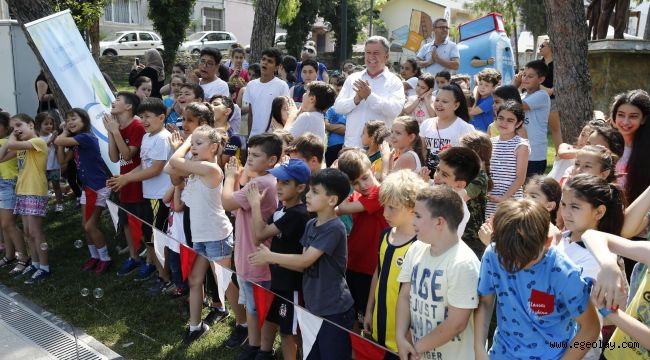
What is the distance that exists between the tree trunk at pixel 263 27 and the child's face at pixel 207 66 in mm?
3642

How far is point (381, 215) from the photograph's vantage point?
4.21m

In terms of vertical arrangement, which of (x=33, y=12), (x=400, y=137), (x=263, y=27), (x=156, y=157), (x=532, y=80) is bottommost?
(x=156, y=157)

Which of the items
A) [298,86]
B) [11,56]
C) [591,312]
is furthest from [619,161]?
[11,56]

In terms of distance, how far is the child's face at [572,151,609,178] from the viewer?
3652mm

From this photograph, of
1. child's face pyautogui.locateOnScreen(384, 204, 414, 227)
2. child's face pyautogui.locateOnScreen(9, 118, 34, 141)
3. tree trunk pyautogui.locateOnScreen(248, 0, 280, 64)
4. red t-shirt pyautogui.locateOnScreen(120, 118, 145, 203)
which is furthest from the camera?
tree trunk pyautogui.locateOnScreen(248, 0, 280, 64)

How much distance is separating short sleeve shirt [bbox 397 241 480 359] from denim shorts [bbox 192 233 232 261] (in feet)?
6.85

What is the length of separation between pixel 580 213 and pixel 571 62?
4.74m

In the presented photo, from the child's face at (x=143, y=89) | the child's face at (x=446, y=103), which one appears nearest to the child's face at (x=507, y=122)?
the child's face at (x=446, y=103)

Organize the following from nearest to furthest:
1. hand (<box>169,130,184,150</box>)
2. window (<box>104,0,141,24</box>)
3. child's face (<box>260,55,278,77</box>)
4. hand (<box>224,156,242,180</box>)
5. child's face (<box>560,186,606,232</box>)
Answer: child's face (<box>560,186,606,232</box>)
hand (<box>224,156,242,180</box>)
hand (<box>169,130,184,150</box>)
child's face (<box>260,55,278,77</box>)
window (<box>104,0,141,24</box>)

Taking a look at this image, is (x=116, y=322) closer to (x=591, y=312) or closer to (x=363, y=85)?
(x=363, y=85)

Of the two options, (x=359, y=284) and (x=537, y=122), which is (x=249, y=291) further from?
(x=537, y=122)

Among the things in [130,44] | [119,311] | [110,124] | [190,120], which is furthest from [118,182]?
[130,44]

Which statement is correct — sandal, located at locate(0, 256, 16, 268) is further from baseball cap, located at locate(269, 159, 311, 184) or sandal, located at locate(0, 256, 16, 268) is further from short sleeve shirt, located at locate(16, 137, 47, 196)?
baseball cap, located at locate(269, 159, 311, 184)

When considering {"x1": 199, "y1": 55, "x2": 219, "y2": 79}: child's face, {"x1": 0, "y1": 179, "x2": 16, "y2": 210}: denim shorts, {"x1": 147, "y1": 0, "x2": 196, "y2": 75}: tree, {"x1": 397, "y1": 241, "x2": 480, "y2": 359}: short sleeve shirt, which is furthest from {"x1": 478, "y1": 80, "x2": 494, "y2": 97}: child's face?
{"x1": 147, "y1": 0, "x2": 196, "y2": 75}: tree
